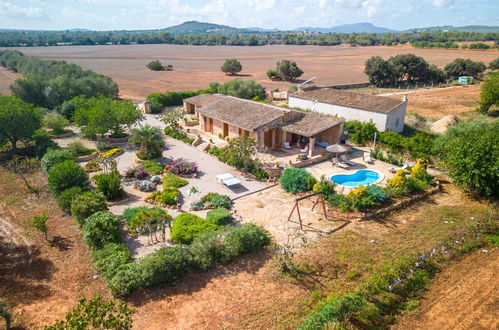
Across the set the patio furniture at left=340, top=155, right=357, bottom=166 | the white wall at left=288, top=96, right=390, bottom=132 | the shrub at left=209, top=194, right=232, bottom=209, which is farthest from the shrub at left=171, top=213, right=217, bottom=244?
the white wall at left=288, top=96, right=390, bottom=132

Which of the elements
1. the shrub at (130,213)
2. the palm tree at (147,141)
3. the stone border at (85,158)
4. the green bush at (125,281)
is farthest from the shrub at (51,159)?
the green bush at (125,281)

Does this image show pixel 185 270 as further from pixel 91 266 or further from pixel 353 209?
pixel 353 209

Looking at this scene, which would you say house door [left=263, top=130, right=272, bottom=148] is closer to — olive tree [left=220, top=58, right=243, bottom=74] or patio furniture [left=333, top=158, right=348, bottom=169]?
patio furniture [left=333, top=158, right=348, bottom=169]

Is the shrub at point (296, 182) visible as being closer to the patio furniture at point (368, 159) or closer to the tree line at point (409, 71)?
the patio furniture at point (368, 159)

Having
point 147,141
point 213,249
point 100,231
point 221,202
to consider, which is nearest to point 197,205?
point 221,202

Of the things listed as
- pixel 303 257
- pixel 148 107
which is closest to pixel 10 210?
pixel 303 257

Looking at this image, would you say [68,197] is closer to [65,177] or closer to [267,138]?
[65,177]

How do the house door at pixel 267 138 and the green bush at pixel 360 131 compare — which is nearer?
the house door at pixel 267 138
